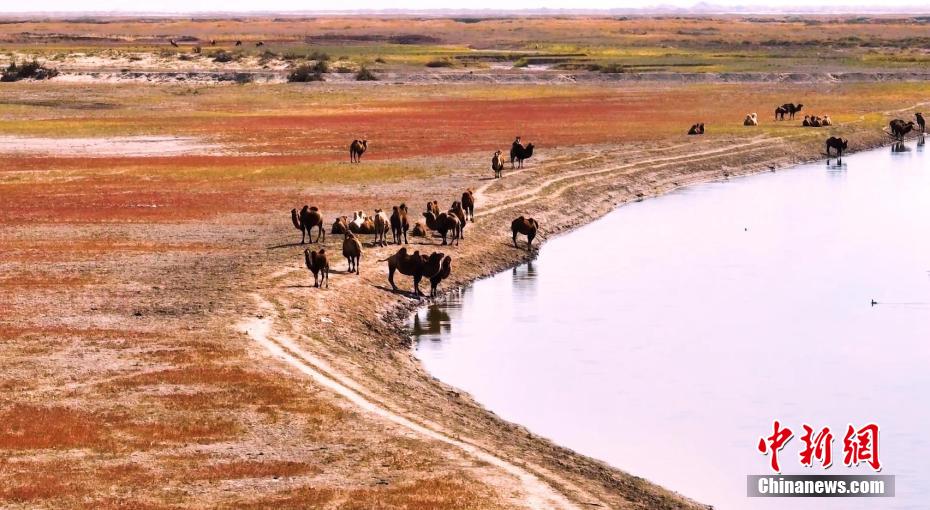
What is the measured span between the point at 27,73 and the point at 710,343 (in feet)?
289

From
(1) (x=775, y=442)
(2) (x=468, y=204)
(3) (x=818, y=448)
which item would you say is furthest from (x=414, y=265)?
(3) (x=818, y=448)

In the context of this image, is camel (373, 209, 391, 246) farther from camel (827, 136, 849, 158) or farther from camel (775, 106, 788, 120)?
camel (775, 106, 788, 120)

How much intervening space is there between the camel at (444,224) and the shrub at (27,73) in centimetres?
7535

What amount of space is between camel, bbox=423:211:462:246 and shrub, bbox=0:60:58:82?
247ft

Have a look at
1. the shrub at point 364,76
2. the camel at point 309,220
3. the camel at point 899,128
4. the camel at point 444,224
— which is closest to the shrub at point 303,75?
the shrub at point 364,76

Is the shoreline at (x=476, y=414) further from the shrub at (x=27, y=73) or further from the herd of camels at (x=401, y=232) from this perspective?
the shrub at (x=27, y=73)

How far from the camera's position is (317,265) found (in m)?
29.6

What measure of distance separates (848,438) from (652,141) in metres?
42.6

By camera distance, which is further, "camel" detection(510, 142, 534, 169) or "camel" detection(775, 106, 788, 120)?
"camel" detection(775, 106, 788, 120)

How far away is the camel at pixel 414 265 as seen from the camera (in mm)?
31594

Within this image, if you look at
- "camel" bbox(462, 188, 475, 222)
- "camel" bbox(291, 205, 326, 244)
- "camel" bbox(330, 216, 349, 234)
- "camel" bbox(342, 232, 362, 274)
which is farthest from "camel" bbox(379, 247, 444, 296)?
"camel" bbox(462, 188, 475, 222)

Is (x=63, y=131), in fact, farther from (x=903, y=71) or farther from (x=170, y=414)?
(x=903, y=71)

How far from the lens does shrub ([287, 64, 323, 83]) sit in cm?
10338

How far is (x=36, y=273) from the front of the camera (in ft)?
102
